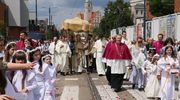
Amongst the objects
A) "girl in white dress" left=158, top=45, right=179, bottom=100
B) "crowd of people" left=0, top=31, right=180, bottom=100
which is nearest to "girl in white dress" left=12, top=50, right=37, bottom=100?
"crowd of people" left=0, top=31, right=180, bottom=100

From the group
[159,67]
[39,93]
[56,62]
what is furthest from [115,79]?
[56,62]

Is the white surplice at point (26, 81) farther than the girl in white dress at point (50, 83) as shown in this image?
No

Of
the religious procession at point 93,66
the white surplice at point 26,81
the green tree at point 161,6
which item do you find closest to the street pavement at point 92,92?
the religious procession at point 93,66

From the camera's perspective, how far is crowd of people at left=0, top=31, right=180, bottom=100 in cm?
784

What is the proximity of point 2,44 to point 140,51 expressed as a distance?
25.6 ft

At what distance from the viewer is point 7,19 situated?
332ft

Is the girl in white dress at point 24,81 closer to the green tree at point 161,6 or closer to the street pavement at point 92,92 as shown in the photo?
the street pavement at point 92,92

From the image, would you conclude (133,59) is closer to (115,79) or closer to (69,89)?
(115,79)

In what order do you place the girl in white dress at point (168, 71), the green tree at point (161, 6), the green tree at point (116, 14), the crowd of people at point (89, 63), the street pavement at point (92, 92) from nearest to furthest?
the crowd of people at point (89, 63)
the girl in white dress at point (168, 71)
the street pavement at point (92, 92)
the green tree at point (161, 6)
the green tree at point (116, 14)

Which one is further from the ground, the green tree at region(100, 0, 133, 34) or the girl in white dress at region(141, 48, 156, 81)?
the green tree at region(100, 0, 133, 34)

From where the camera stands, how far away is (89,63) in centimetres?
2723

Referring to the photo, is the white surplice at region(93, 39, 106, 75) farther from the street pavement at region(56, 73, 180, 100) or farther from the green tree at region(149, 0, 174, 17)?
the green tree at region(149, 0, 174, 17)

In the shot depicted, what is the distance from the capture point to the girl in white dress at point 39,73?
1030cm

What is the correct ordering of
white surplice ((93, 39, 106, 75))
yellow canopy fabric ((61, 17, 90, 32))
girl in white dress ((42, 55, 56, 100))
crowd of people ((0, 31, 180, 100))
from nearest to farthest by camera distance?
crowd of people ((0, 31, 180, 100)), girl in white dress ((42, 55, 56, 100)), white surplice ((93, 39, 106, 75)), yellow canopy fabric ((61, 17, 90, 32))
